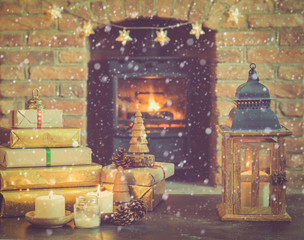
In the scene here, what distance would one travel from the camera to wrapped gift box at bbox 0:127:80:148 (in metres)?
1.42

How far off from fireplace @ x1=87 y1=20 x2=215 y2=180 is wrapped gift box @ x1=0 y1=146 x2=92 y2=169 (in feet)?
2.83

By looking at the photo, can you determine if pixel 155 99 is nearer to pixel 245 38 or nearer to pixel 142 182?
pixel 245 38

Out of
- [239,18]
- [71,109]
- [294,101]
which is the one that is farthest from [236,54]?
[71,109]

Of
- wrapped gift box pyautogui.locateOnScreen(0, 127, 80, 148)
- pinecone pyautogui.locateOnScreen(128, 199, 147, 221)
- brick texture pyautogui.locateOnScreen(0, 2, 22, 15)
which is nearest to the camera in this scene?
pinecone pyautogui.locateOnScreen(128, 199, 147, 221)

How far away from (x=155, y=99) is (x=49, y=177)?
1.09 meters

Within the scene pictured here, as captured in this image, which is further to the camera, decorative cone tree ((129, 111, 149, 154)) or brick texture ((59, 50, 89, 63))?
brick texture ((59, 50, 89, 63))

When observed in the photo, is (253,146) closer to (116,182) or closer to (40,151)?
(116,182)

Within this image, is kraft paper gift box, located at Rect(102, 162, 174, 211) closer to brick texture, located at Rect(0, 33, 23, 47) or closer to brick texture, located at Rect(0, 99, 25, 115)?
brick texture, located at Rect(0, 99, 25, 115)

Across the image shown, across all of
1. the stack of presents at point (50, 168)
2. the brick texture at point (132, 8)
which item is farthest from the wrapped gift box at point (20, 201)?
the brick texture at point (132, 8)

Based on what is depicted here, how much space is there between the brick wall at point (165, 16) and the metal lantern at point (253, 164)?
780 millimetres

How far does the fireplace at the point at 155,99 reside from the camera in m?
2.30

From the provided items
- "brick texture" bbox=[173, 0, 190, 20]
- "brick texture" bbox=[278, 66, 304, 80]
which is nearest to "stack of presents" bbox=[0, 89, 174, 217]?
"brick texture" bbox=[173, 0, 190, 20]

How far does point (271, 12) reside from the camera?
6.82ft

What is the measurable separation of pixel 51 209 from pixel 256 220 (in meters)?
0.60
